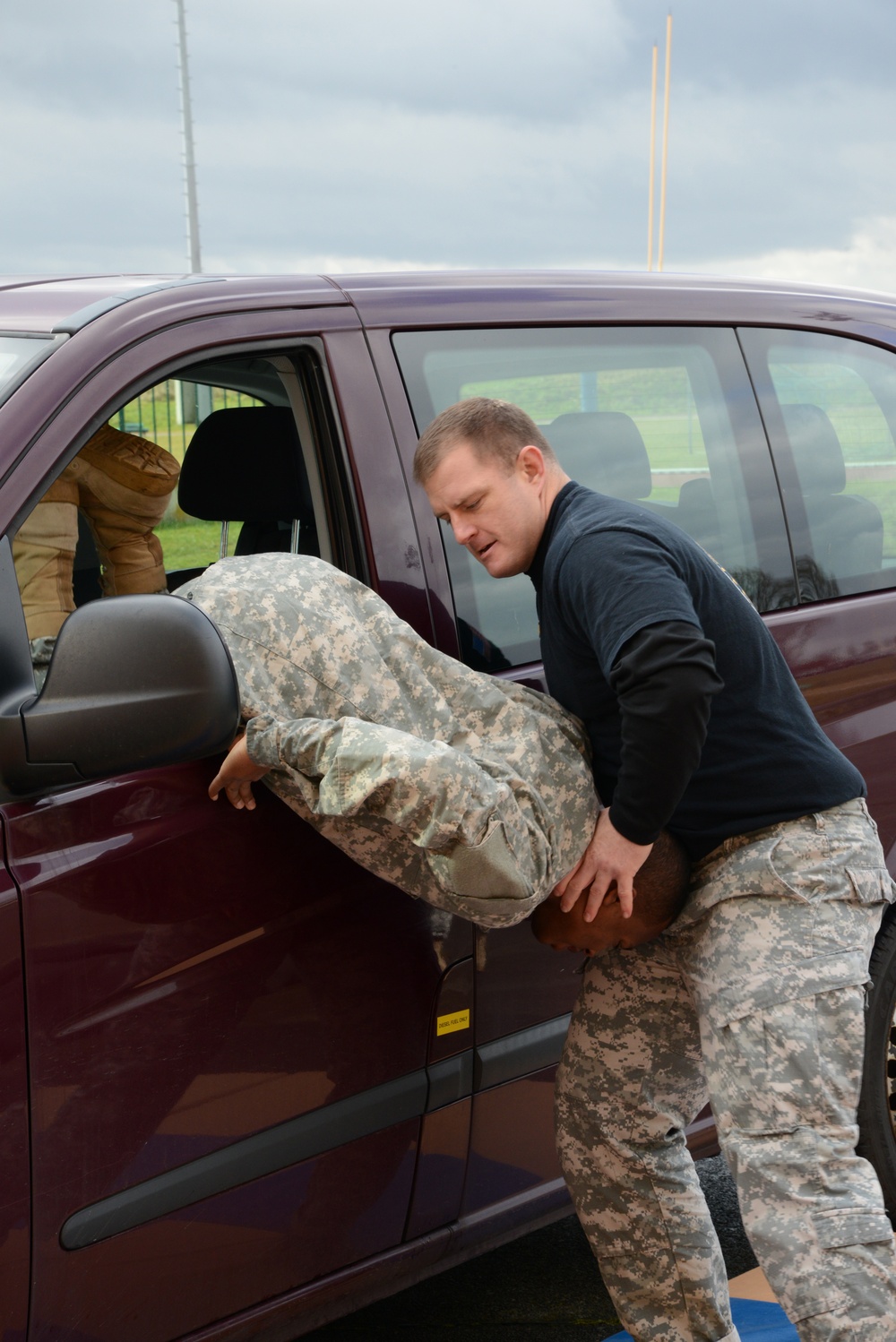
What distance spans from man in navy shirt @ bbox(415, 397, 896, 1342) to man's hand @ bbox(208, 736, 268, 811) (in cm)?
50

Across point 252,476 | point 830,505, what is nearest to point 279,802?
point 252,476

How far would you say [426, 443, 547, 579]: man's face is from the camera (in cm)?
198

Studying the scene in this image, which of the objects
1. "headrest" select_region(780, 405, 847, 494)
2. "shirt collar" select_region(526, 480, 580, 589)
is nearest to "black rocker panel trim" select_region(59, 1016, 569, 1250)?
"shirt collar" select_region(526, 480, 580, 589)

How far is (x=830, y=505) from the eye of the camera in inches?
106

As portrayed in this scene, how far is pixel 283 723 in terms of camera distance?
65.9 inches

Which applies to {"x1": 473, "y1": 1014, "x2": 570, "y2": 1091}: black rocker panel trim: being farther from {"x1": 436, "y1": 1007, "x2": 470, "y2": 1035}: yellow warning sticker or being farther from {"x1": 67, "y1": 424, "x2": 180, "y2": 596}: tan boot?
{"x1": 67, "y1": 424, "x2": 180, "y2": 596}: tan boot

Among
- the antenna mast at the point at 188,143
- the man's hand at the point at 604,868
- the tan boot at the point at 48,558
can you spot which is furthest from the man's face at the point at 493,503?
the antenna mast at the point at 188,143

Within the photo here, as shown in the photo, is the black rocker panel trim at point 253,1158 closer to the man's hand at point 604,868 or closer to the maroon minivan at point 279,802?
the maroon minivan at point 279,802

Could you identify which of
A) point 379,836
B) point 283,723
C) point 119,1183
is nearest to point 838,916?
point 379,836

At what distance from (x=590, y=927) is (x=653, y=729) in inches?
15.6

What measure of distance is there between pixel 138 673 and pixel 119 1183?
0.71m

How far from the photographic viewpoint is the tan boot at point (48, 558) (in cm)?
186

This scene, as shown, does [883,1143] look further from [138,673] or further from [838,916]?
[138,673]

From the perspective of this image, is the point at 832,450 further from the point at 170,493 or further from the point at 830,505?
the point at 170,493
